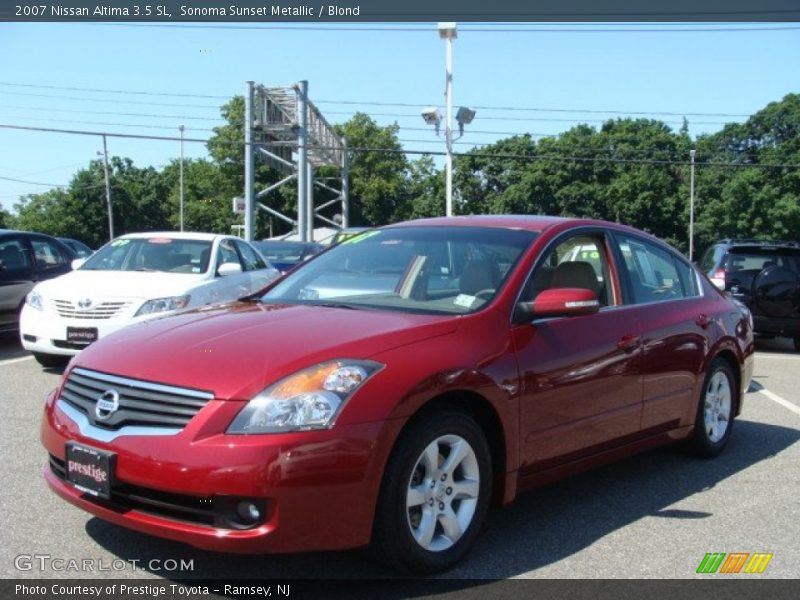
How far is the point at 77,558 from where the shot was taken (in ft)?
12.0

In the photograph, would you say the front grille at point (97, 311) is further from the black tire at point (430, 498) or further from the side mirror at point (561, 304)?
the black tire at point (430, 498)

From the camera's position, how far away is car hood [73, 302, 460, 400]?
3.29 metres

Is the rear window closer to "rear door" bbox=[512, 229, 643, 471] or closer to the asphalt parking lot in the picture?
the asphalt parking lot

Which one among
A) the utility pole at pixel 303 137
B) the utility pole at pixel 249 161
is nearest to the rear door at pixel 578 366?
the utility pole at pixel 249 161

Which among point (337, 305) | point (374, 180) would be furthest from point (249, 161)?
point (374, 180)

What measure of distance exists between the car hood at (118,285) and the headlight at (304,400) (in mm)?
5579

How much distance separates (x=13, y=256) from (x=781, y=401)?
31.7ft

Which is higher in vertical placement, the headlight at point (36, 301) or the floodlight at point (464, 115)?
the floodlight at point (464, 115)

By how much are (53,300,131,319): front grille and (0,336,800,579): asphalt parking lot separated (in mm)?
2169

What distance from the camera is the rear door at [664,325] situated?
4.89 metres

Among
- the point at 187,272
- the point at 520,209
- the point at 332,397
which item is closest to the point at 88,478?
the point at 332,397

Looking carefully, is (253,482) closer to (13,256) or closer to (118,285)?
(118,285)

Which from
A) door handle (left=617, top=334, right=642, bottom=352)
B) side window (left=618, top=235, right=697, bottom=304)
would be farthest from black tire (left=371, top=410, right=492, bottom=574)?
side window (left=618, top=235, right=697, bottom=304)

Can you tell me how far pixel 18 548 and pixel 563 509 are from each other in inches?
110
